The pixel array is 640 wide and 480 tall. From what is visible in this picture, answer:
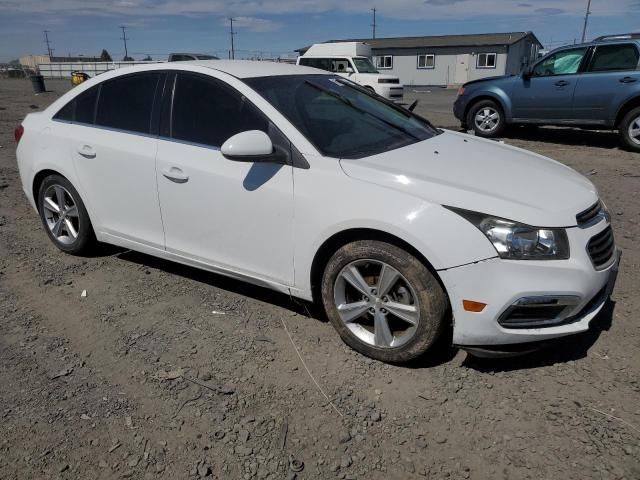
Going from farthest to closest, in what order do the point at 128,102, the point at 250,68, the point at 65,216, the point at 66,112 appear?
the point at 65,216, the point at 66,112, the point at 128,102, the point at 250,68

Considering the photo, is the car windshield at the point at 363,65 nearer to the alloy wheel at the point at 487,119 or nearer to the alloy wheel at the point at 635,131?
the alloy wheel at the point at 487,119

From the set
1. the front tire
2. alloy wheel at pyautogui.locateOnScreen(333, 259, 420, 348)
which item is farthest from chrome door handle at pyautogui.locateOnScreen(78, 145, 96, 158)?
alloy wheel at pyautogui.locateOnScreen(333, 259, 420, 348)

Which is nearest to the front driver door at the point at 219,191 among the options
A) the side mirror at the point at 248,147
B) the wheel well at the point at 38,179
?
the side mirror at the point at 248,147

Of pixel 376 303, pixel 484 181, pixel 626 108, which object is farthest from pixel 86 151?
pixel 626 108

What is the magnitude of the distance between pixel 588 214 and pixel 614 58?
7915 millimetres

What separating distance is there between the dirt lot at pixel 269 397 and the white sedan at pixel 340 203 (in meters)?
0.32

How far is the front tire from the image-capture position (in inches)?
173

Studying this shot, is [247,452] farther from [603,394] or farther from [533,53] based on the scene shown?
[533,53]

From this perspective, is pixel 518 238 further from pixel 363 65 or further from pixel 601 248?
pixel 363 65

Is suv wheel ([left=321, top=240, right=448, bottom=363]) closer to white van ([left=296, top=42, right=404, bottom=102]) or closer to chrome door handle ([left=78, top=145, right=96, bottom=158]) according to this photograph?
chrome door handle ([left=78, top=145, right=96, bottom=158])

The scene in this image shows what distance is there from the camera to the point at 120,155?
3855 millimetres

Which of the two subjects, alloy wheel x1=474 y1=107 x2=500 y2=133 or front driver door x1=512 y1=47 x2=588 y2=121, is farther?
alloy wheel x1=474 y1=107 x2=500 y2=133

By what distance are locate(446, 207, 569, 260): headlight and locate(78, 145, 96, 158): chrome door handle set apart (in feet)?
9.31

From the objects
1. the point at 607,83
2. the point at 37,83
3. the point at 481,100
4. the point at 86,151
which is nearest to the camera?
the point at 86,151
